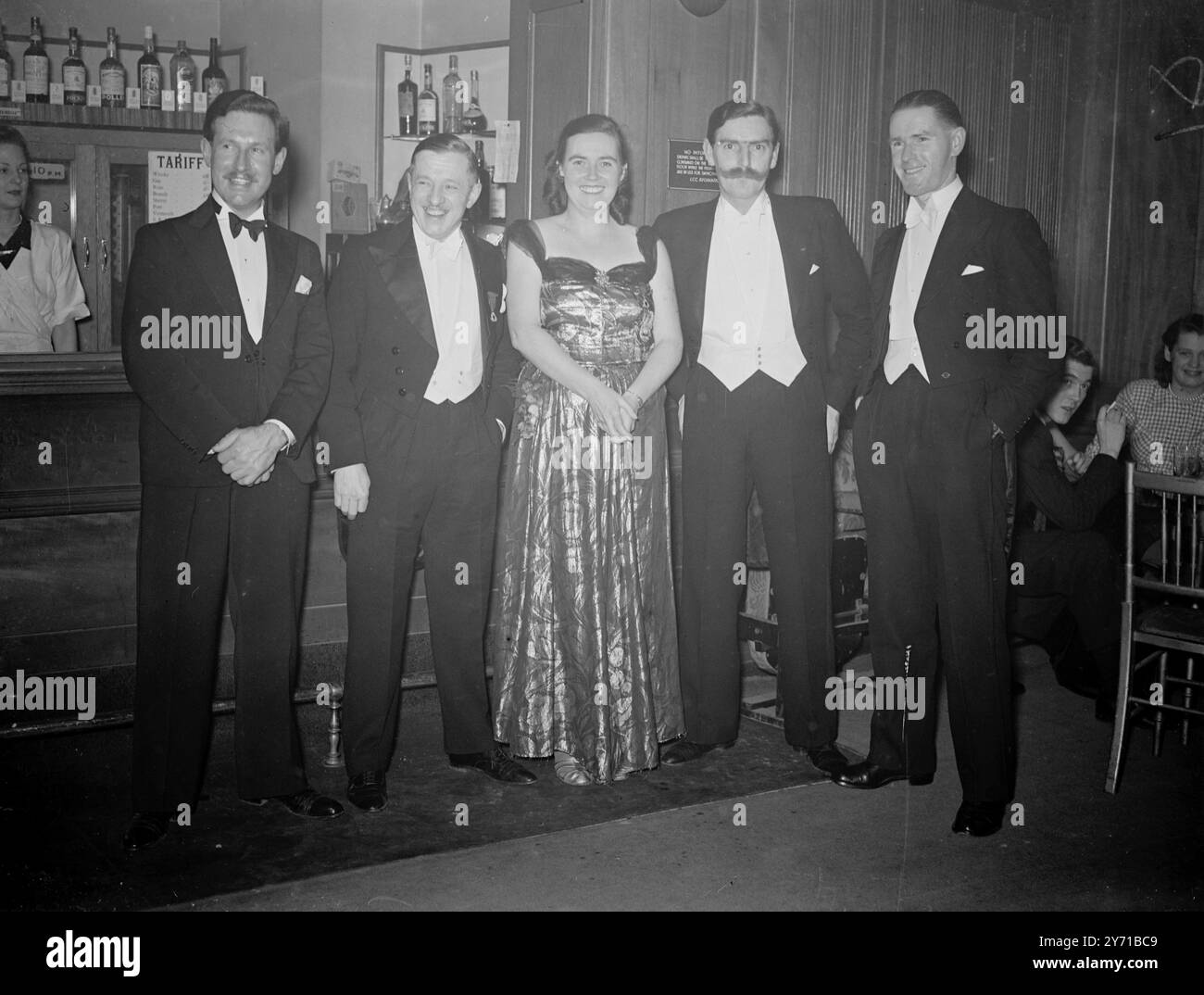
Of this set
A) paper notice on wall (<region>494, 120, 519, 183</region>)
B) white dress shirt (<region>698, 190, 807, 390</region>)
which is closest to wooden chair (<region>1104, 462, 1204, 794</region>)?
white dress shirt (<region>698, 190, 807, 390</region>)

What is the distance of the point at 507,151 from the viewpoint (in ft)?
13.1

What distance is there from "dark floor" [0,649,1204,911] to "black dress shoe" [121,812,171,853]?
4 centimetres

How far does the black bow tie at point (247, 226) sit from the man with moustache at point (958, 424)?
170 centimetres

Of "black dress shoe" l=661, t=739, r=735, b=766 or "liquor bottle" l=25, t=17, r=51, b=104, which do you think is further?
"liquor bottle" l=25, t=17, r=51, b=104

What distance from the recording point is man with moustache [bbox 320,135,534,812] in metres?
3.16

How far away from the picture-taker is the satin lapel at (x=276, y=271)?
2.97 meters

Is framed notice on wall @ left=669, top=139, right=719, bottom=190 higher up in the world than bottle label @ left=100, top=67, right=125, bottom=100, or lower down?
lower down

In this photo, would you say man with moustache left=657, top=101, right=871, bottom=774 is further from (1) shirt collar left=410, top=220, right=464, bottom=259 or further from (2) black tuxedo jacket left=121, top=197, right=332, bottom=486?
(2) black tuxedo jacket left=121, top=197, right=332, bottom=486

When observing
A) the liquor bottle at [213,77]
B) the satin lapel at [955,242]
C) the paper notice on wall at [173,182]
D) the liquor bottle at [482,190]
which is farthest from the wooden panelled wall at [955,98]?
the paper notice on wall at [173,182]

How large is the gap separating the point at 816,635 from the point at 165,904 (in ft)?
6.34

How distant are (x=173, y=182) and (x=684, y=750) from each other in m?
4.12

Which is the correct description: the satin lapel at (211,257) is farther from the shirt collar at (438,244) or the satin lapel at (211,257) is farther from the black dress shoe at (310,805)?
the black dress shoe at (310,805)

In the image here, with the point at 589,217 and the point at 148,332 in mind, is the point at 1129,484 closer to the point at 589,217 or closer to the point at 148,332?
the point at 589,217

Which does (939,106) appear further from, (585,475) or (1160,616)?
(1160,616)
